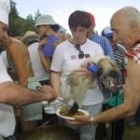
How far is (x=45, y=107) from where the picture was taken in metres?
3.35

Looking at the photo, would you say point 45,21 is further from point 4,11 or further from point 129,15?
point 4,11

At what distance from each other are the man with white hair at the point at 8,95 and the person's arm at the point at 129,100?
45cm

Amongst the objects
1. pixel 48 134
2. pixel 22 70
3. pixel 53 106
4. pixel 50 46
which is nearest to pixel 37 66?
pixel 50 46

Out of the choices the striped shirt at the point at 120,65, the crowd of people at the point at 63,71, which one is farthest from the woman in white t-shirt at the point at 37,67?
the striped shirt at the point at 120,65

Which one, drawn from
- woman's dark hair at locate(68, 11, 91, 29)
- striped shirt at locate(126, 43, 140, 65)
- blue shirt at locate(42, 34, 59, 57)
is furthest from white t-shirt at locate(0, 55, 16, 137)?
blue shirt at locate(42, 34, 59, 57)

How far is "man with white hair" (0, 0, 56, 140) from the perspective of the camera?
7.38 feet

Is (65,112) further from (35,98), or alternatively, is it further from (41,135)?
(35,98)

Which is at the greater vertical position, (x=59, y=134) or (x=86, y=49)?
(x=86, y=49)

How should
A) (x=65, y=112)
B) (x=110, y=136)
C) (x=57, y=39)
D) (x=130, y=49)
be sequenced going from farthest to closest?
(x=110, y=136) → (x=57, y=39) → (x=65, y=112) → (x=130, y=49)

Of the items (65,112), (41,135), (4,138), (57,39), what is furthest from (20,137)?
(57,39)

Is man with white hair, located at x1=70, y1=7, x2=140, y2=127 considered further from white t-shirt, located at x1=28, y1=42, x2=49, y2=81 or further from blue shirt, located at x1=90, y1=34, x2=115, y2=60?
white t-shirt, located at x1=28, y1=42, x2=49, y2=81

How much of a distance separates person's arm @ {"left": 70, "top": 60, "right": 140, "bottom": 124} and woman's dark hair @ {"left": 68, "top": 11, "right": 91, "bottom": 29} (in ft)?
3.68

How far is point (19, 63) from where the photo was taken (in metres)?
3.34

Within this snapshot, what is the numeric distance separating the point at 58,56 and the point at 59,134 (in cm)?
86
